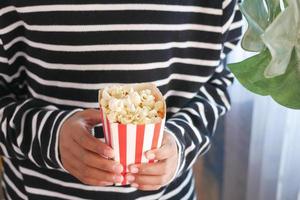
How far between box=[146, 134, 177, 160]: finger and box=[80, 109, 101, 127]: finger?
0.31 ft

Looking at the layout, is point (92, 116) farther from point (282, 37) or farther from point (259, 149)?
point (259, 149)

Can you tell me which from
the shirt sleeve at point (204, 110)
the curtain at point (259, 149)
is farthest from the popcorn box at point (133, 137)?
the curtain at point (259, 149)

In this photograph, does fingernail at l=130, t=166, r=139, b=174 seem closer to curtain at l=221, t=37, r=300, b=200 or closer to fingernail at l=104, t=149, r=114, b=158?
fingernail at l=104, t=149, r=114, b=158

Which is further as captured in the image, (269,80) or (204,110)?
(204,110)

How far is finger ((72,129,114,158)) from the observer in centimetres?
55

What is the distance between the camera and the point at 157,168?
1.95 feet

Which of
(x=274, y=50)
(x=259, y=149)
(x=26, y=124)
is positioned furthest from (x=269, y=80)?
(x=259, y=149)

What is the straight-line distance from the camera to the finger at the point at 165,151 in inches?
22.3

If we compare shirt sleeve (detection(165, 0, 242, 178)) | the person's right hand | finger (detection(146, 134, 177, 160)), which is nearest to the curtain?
shirt sleeve (detection(165, 0, 242, 178))

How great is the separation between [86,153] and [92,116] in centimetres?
5

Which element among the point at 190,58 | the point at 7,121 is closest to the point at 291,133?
the point at 190,58

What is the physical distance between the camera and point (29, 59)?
73 centimetres

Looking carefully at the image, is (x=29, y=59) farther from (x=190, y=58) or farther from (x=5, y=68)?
(x=190, y=58)

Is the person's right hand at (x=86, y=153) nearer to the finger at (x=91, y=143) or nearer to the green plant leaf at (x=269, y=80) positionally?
the finger at (x=91, y=143)
